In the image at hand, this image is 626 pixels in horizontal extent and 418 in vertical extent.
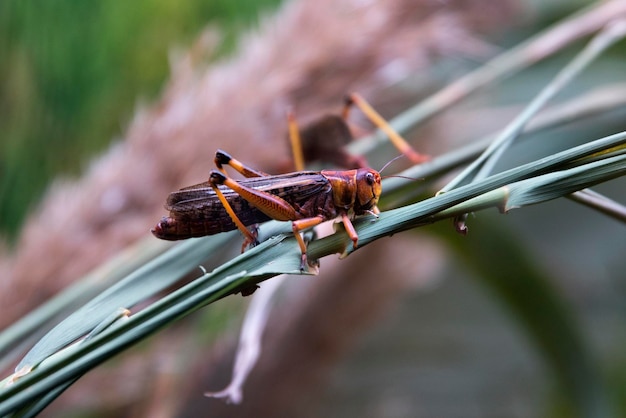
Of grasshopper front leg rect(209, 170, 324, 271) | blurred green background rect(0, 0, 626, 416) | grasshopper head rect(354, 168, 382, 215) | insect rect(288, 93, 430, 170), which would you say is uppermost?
blurred green background rect(0, 0, 626, 416)

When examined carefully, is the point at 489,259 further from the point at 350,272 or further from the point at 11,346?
the point at 11,346

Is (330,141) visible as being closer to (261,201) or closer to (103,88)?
(261,201)

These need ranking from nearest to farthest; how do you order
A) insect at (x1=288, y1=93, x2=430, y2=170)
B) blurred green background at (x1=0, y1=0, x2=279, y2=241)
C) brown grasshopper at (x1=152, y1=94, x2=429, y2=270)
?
brown grasshopper at (x1=152, y1=94, x2=429, y2=270), insect at (x1=288, y1=93, x2=430, y2=170), blurred green background at (x1=0, y1=0, x2=279, y2=241)

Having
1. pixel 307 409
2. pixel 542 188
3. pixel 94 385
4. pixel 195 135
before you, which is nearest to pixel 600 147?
pixel 542 188

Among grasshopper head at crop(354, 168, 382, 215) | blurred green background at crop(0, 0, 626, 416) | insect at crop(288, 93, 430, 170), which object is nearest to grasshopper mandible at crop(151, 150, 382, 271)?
grasshopper head at crop(354, 168, 382, 215)

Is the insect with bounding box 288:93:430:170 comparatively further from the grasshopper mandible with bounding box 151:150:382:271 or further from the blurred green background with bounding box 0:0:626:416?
the blurred green background with bounding box 0:0:626:416

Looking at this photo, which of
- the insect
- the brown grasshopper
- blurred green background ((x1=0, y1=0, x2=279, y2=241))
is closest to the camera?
the brown grasshopper

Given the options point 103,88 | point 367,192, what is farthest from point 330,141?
point 103,88
